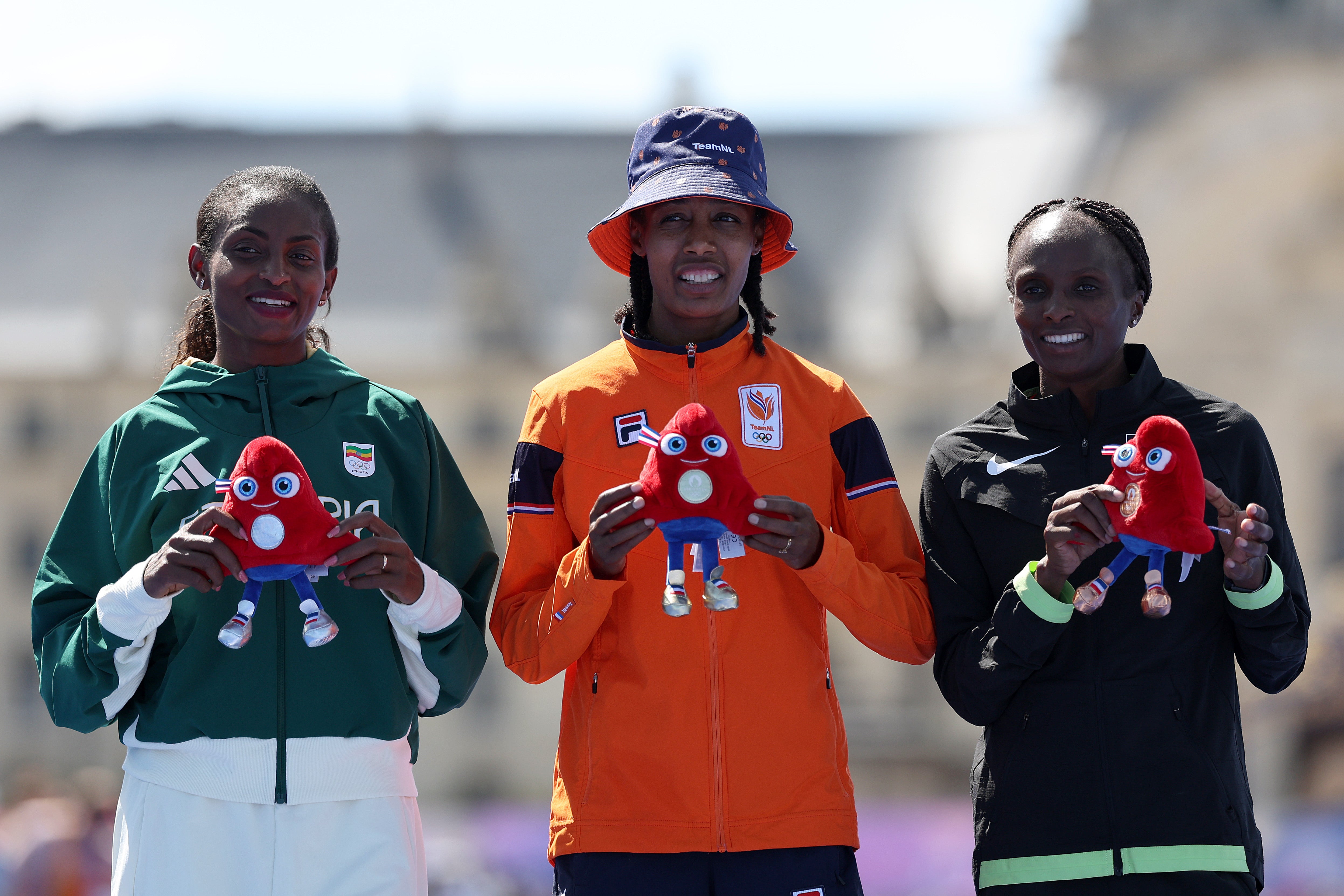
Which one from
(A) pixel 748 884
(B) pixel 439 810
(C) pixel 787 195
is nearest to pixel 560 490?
(A) pixel 748 884

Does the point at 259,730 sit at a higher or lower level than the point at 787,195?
lower

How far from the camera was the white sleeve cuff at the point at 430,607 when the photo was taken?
3.36m

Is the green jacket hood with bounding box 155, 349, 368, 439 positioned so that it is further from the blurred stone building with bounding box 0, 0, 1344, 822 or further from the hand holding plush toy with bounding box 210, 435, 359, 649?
the blurred stone building with bounding box 0, 0, 1344, 822

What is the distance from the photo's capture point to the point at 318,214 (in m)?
3.71

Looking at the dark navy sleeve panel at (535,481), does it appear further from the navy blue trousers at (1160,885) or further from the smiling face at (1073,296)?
the navy blue trousers at (1160,885)

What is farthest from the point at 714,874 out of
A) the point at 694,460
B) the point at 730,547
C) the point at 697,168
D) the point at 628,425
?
the point at 697,168

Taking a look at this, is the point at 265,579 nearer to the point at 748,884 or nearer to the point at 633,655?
the point at 633,655

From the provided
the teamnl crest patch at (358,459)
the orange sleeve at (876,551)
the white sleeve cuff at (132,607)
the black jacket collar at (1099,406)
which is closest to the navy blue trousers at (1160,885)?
the orange sleeve at (876,551)

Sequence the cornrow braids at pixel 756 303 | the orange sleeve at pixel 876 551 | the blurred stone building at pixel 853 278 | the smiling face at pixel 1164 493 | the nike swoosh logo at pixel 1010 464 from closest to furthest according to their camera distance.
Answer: the smiling face at pixel 1164 493 < the orange sleeve at pixel 876 551 < the nike swoosh logo at pixel 1010 464 < the cornrow braids at pixel 756 303 < the blurred stone building at pixel 853 278

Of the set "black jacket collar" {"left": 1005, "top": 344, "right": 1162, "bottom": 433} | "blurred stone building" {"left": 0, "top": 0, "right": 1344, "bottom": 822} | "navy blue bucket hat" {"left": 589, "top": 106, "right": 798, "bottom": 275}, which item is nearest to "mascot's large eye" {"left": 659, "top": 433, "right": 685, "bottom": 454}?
"navy blue bucket hat" {"left": 589, "top": 106, "right": 798, "bottom": 275}

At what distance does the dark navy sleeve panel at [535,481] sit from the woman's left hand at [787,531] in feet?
1.91

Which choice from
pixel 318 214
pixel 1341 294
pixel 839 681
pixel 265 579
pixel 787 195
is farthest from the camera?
pixel 787 195

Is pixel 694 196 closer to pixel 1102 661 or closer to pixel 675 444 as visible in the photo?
pixel 675 444

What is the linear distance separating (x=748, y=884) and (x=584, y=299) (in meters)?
45.3
